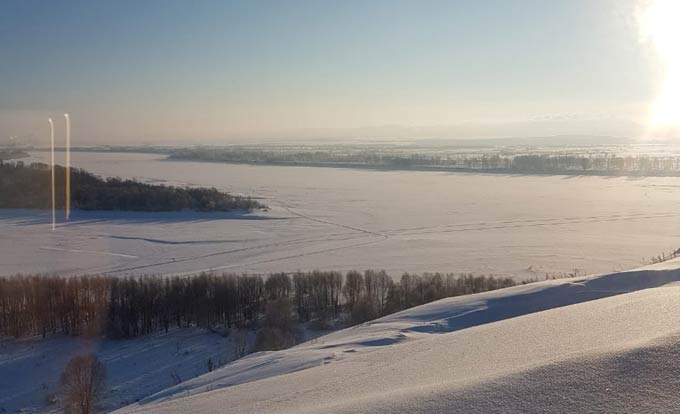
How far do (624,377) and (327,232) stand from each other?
29131mm

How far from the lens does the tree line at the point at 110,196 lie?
42312 mm

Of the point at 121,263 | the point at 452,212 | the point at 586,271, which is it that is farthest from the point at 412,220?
the point at 121,263

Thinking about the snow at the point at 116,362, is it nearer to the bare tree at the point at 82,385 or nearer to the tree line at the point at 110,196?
the bare tree at the point at 82,385

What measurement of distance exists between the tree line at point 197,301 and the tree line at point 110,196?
75.9ft

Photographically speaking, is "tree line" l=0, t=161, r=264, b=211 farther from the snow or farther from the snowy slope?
the snowy slope

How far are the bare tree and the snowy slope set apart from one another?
355 centimetres

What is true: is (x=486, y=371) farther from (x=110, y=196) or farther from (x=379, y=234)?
(x=110, y=196)

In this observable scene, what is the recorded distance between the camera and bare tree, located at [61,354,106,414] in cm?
909

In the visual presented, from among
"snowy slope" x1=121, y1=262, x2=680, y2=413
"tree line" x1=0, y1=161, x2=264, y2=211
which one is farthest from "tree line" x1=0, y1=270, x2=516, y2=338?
"tree line" x1=0, y1=161, x2=264, y2=211

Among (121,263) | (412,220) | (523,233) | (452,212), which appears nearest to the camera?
(121,263)

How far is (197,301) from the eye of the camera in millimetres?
17484

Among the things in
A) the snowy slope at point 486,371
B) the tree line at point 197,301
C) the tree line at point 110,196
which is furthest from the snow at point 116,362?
the tree line at point 110,196

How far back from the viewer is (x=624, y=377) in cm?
299

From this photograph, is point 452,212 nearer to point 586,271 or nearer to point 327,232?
point 327,232
